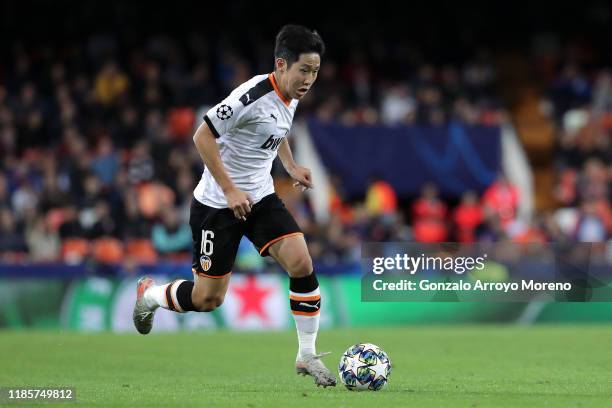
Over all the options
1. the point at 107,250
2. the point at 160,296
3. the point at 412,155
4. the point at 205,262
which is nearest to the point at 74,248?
the point at 107,250

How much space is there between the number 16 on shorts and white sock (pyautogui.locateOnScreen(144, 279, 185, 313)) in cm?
51

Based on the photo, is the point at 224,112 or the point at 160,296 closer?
the point at 224,112

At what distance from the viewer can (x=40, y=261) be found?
725 inches

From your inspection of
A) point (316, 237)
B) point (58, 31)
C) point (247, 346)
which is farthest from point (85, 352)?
point (58, 31)

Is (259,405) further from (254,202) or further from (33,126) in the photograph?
(33,126)

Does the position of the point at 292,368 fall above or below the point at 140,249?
below

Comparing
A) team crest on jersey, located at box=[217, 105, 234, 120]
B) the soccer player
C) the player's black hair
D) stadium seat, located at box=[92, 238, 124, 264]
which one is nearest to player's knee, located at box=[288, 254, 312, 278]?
the soccer player

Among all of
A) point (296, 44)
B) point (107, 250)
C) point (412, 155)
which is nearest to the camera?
point (296, 44)

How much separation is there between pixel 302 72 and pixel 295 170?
1082mm

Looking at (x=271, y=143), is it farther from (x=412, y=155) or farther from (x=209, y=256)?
(x=412, y=155)

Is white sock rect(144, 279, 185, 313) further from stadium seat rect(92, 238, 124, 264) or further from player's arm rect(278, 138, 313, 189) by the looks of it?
stadium seat rect(92, 238, 124, 264)

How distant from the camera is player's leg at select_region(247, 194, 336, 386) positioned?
30.0 ft

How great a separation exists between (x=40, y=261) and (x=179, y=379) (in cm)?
869

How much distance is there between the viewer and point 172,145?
69.5ft
